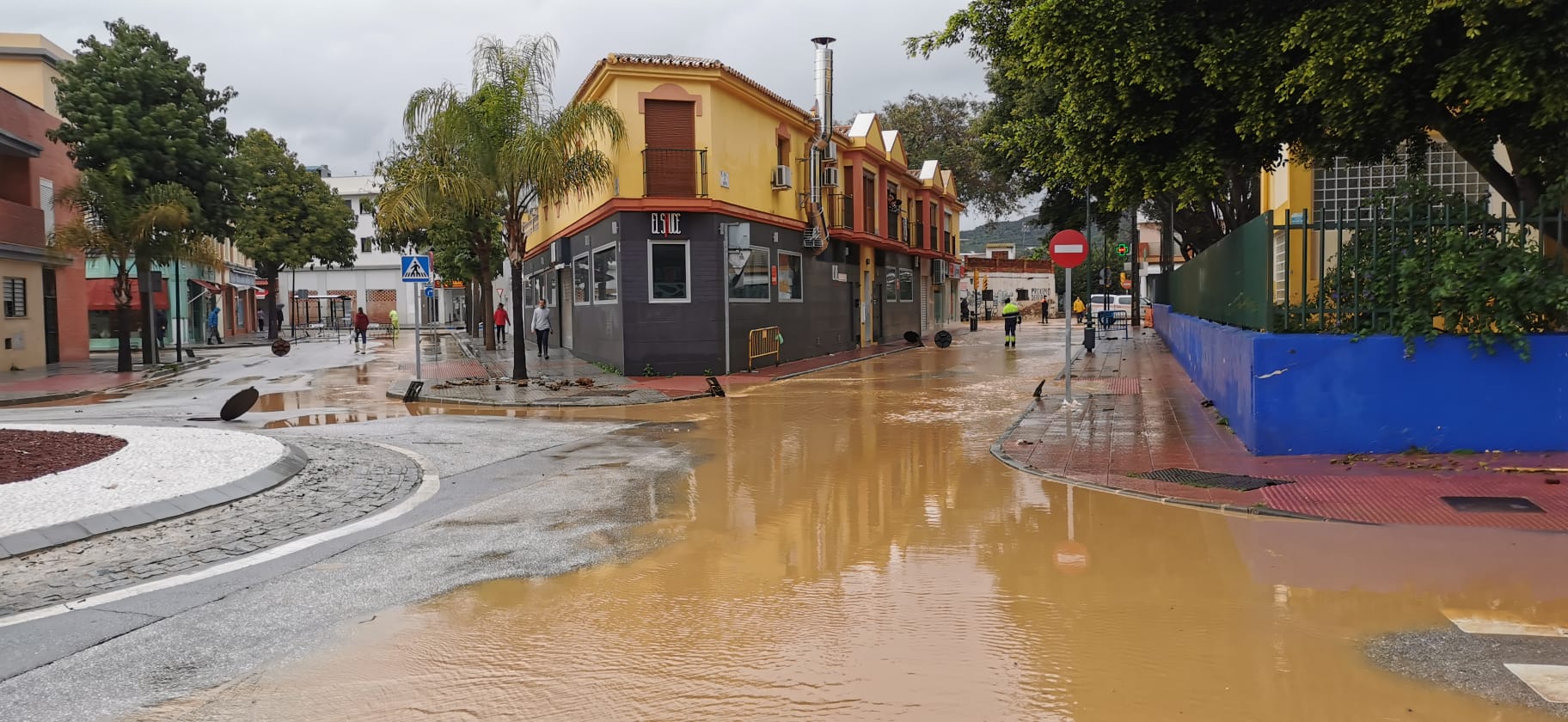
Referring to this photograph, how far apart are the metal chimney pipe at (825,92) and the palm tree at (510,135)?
9.74 meters

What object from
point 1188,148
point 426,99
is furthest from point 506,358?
point 1188,148

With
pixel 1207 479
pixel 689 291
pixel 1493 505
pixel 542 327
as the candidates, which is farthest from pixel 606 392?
pixel 1493 505

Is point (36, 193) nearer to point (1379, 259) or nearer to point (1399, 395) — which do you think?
point (1379, 259)

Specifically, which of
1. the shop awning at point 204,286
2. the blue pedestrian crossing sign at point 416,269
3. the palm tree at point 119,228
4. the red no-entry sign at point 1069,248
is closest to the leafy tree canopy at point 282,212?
the shop awning at point 204,286

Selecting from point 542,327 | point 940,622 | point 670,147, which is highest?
point 670,147

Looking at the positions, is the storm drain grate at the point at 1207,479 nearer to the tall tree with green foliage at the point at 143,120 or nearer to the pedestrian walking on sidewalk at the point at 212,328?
the tall tree with green foliage at the point at 143,120

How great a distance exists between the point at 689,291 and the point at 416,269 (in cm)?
572

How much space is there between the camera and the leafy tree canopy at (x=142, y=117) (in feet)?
94.8

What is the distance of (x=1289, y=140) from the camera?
423 inches

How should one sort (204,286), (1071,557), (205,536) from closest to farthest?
1. (1071,557)
2. (205,536)
3. (204,286)

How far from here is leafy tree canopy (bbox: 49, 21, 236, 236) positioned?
28.9 metres

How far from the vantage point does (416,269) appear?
2125 cm

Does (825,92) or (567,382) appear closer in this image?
(567,382)

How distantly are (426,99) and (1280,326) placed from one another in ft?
50.5
